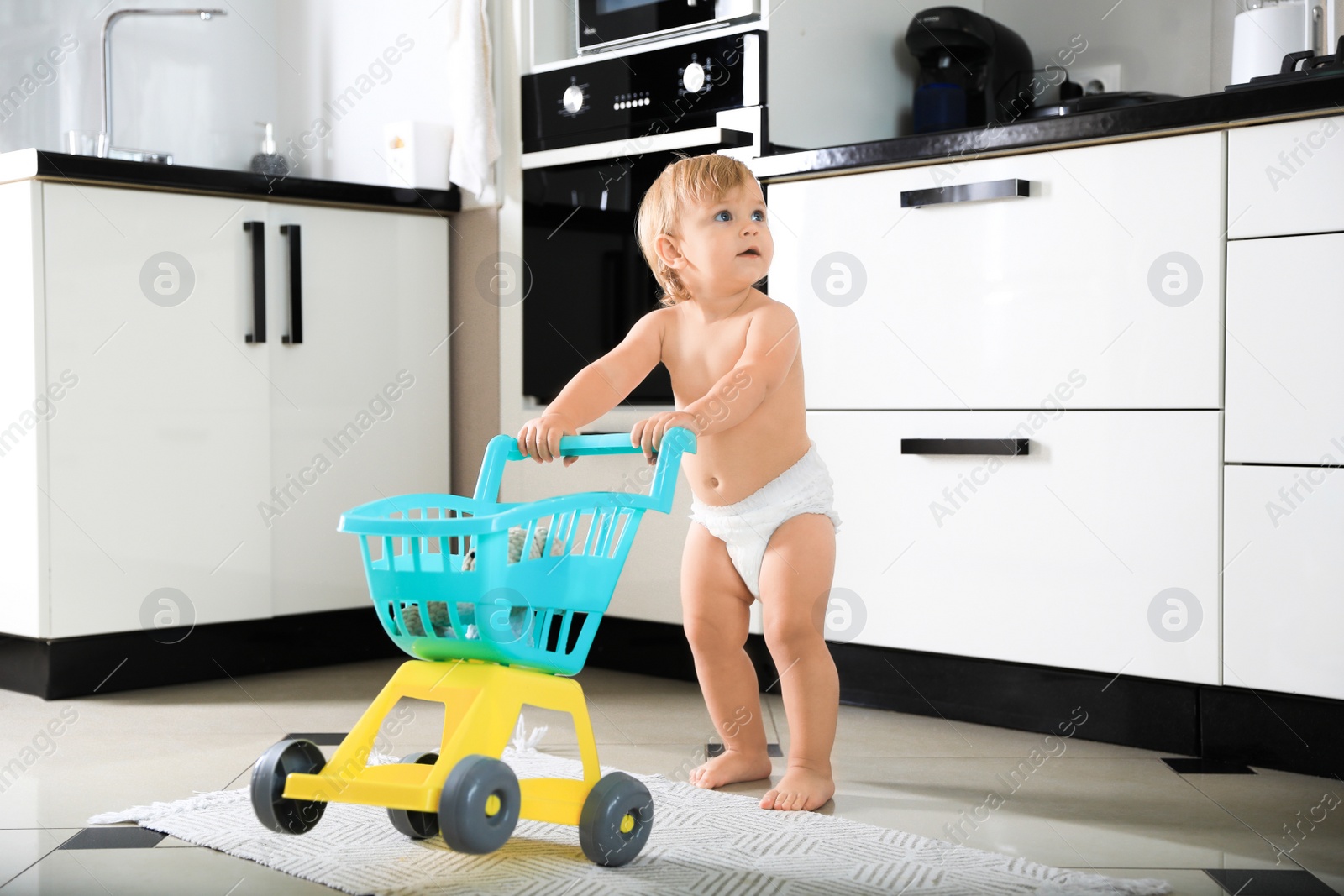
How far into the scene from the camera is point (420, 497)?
1.46 m

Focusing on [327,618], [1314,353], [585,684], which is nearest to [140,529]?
[327,618]

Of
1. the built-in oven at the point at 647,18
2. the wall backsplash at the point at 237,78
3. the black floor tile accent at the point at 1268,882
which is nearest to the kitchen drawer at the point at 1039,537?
the black floor tile accent at the point at 1268,882

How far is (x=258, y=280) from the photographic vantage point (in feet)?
8.29

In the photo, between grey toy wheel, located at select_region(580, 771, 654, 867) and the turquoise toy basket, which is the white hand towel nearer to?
the turquoise toy basket

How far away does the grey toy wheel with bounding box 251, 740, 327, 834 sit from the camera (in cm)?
136

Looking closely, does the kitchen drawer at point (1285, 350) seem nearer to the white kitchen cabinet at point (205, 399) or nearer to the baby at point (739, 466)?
the baby at point (739, 466)

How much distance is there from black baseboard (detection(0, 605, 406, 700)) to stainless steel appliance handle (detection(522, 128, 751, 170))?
974 millimetres

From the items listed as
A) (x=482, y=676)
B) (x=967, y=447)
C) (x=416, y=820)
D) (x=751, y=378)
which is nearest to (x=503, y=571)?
(x=482, y=676)

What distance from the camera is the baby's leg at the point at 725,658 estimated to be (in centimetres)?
178

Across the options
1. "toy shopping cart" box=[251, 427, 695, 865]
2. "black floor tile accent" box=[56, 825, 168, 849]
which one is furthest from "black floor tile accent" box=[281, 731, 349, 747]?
"toy shopping cart" box=[251, 427, 695, 865]

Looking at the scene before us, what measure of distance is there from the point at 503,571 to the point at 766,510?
1.61 ft

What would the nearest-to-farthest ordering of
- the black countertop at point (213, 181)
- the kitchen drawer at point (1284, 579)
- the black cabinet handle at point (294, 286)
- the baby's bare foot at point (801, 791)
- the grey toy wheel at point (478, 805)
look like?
the grey toy wheel at point (478, 805) < the baby's bare foot at point (801, 791) < the kitchen drawer at point (1284, 579) < the black countertop at point (213, 181) < the black cabinet handle at point (294, 286)

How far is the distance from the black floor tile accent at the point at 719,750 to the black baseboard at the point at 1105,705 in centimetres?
30

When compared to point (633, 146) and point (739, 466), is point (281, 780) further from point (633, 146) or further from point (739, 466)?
point (633, 146)
